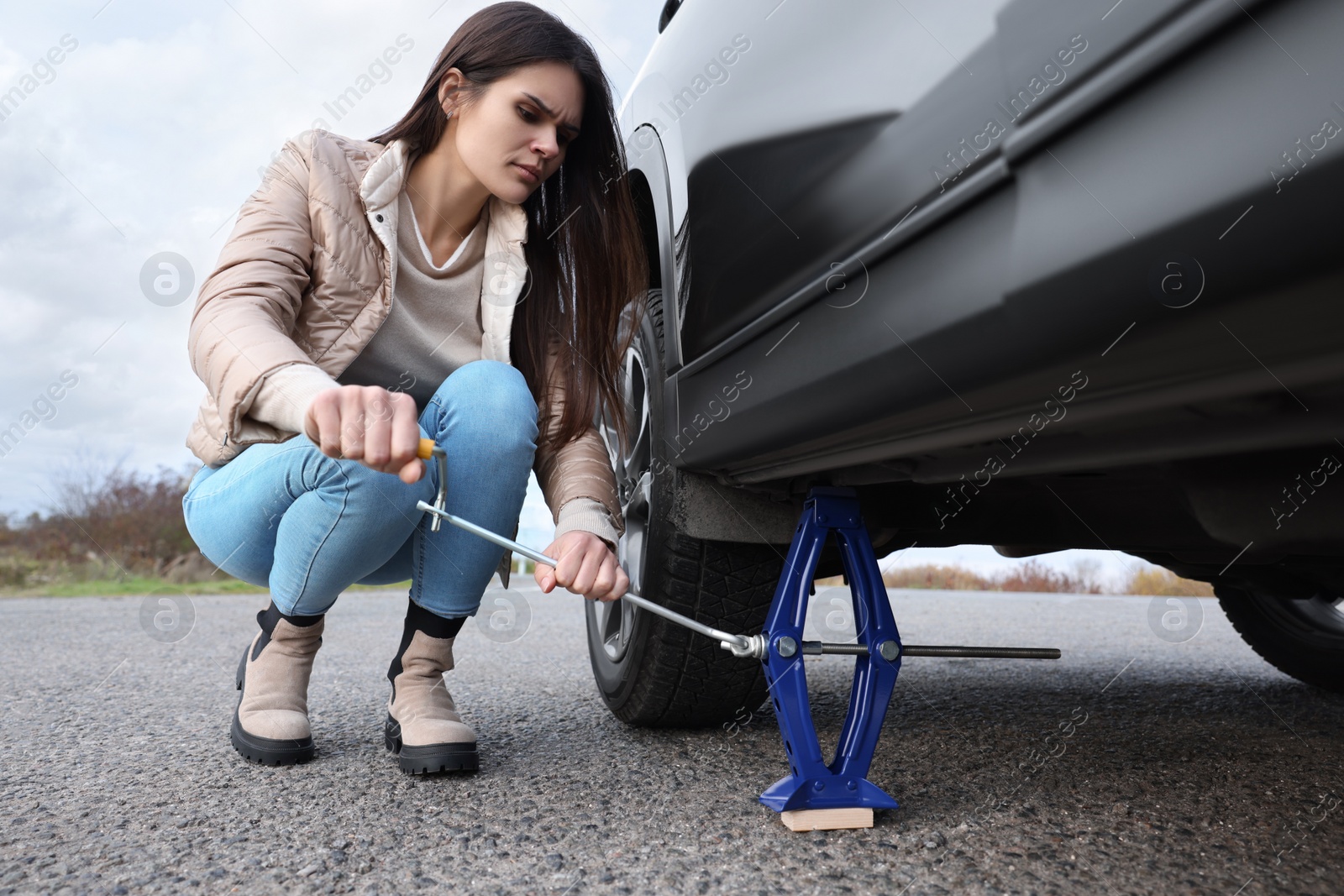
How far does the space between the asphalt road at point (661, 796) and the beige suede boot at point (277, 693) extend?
0.04 meters

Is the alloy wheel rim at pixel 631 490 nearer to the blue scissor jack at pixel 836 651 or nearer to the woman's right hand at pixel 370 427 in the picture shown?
the blue scissor jack at pixel 836 651

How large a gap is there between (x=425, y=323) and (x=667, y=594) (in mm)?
593

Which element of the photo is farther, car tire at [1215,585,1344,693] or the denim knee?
car tire at [1215,585,1344,693]

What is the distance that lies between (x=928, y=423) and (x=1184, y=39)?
14.6 inches

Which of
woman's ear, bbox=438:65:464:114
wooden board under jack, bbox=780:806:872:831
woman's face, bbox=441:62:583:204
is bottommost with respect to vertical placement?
wooden board under jack, bbox=780:806:872:831

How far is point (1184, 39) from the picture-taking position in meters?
0.54

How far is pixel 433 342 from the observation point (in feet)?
4.89

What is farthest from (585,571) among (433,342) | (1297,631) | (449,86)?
(1297,631)

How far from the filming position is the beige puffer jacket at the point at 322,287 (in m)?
1.16

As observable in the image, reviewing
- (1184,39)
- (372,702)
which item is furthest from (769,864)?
(372,702)

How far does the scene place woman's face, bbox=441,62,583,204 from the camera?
1331mm

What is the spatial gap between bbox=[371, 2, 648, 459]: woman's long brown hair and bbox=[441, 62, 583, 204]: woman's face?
6 cm

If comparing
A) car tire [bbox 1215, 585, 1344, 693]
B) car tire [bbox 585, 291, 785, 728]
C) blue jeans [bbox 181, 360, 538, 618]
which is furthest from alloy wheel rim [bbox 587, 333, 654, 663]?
car tire [bbox 1215, 585, 1344, 693]

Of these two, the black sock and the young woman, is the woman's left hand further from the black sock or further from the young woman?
the black sock
